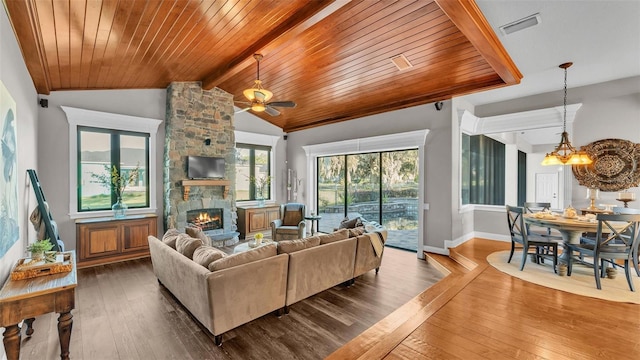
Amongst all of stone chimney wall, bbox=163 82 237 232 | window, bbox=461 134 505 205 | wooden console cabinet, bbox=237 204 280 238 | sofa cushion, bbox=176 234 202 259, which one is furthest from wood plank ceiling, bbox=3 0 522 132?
wooden console cabinet, bbox=237 204 280 238

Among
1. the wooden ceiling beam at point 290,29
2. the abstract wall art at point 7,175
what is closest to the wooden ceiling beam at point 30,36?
the abstract wall art at point 7,175

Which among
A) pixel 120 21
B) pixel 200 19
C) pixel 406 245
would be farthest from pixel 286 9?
pixel 406 245

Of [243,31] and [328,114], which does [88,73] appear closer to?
[243,31]

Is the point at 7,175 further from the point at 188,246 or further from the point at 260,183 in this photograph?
the point at 260,183

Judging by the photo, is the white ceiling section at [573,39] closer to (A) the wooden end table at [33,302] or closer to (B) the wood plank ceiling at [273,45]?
(B) the wood plank ceiling at [273,45]

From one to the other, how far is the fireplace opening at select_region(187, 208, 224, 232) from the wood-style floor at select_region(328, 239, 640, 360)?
457 centimetres

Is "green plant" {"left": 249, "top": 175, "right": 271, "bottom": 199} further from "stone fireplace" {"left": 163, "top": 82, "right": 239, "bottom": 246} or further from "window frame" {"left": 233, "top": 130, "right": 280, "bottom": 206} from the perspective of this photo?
"stone fireplace" {"left": 163, "top": 82, "right": 239, "bottom": 246}

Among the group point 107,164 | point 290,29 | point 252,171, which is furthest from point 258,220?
point 290,29

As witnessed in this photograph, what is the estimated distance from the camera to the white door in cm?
764

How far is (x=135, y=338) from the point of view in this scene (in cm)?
253

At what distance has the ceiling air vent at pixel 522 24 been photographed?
110 inches

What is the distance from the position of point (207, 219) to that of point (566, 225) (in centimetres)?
635

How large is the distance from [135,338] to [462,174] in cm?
581

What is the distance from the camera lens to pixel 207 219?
6.04m
